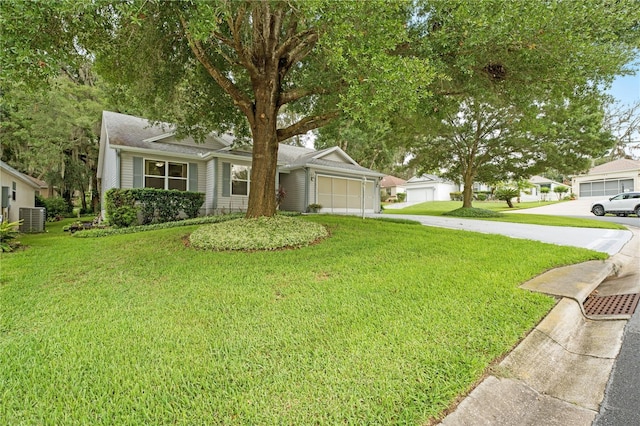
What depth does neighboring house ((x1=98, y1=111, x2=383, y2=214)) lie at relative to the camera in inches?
474

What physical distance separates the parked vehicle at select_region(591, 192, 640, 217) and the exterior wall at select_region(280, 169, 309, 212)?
18.6m

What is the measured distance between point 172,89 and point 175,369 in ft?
29.9

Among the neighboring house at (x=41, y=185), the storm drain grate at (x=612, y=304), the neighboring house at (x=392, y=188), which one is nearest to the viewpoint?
the storm drain grate at (x=612, y=304)

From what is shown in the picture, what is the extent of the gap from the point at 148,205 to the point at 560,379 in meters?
12.3

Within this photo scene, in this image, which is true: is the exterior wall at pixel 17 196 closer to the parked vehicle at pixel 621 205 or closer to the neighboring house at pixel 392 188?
the parked vehicle at pixel 621 205

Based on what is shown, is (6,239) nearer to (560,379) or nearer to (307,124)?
(307,124)

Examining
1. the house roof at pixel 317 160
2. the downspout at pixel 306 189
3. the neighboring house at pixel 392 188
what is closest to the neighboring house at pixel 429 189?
the neighboring house at pixel 392 188

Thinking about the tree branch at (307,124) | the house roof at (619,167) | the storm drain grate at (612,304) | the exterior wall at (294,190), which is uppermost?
the house roof at (619,167)

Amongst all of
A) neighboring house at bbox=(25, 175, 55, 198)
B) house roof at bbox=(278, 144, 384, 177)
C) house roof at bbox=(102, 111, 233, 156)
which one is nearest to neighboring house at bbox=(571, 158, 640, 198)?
house roof at bbox=(278, 144, 384, 177)

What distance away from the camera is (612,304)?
3707 mm

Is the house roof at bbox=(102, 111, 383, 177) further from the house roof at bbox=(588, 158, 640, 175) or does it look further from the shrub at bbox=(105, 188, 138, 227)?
the house roof at bbox=(588, 158, 640, 175)

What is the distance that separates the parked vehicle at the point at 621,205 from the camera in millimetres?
16911

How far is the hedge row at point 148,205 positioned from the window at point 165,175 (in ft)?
4.90

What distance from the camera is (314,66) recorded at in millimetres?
7406
